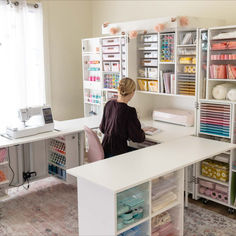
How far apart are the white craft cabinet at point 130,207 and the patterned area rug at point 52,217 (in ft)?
1.57

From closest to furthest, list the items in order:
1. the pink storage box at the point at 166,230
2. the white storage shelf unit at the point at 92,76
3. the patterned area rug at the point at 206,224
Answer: the pink storage box at the point at 166,230, the patterned area rug at the point at 206,224, the white storage shelf unit at the point at 92,76

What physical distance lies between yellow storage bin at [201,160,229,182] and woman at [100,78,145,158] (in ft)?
2.67

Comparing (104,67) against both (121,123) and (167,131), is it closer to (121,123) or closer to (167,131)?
(167,131)

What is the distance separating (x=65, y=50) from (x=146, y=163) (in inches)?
121

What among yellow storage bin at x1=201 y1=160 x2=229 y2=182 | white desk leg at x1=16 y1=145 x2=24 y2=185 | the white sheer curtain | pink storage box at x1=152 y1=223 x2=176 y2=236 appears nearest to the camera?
pink storage box at x1=152 y1=223 x2=176 y2=236

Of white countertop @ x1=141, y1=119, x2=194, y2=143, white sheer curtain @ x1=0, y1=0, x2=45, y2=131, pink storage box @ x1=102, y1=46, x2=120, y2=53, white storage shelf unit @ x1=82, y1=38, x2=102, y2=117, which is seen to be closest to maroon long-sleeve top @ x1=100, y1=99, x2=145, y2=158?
white countertop @ x1=141, y1=119, x2=194, y2=143

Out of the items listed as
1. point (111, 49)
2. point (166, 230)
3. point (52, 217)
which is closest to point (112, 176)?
point (166, 230)

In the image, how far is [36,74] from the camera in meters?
4.72

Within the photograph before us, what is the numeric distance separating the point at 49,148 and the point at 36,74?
1256 millimetres

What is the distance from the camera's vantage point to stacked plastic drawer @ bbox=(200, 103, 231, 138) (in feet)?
10.6

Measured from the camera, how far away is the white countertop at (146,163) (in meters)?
2.23

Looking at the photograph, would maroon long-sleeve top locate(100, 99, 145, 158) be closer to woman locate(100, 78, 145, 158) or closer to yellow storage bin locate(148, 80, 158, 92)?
woman locate(100, 78, 145, 158)

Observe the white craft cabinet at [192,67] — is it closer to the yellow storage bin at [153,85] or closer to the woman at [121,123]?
the yellow storage bin at [153,85]

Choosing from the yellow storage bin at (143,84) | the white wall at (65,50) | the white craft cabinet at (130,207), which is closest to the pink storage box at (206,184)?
the white craft cabinet at (130,207)
